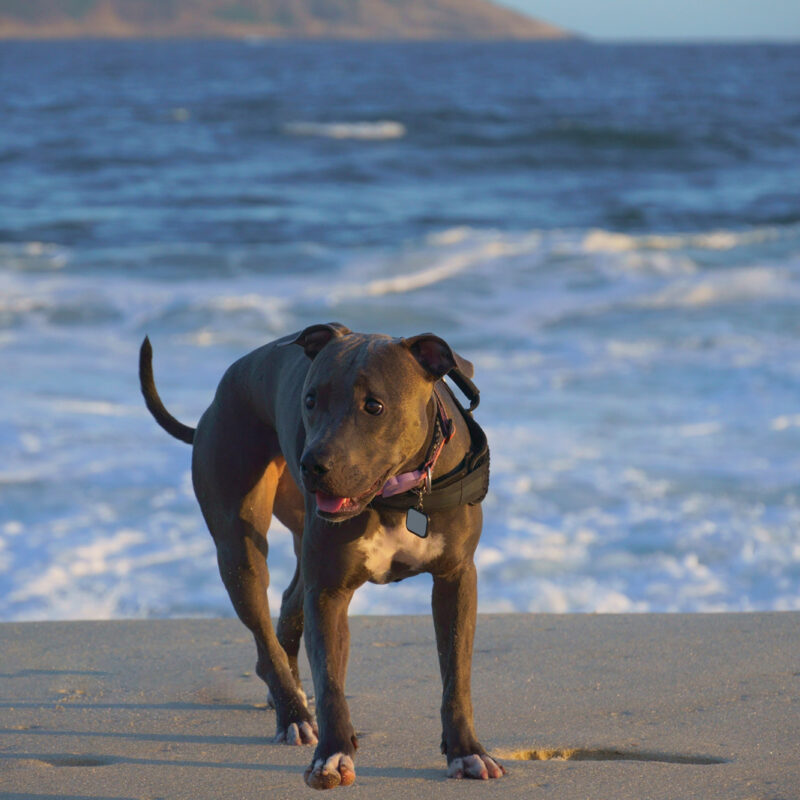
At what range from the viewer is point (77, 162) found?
2450 cm

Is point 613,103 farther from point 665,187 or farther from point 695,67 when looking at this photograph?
point 695,67

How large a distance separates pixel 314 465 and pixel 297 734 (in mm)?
1110

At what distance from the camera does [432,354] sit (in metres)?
2.84

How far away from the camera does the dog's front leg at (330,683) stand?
9.23 ft

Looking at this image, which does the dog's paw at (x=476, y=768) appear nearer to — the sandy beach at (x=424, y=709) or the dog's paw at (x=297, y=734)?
the sandy beach at (x=424, y=709)

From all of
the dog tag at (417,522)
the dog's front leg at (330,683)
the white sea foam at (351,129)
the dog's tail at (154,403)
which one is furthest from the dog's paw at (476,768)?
the white sea foam at (351,129)

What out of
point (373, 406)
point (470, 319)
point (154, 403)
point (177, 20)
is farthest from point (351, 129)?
point (177, 20)

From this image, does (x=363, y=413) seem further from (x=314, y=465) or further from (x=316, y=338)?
(x=316, y=338)

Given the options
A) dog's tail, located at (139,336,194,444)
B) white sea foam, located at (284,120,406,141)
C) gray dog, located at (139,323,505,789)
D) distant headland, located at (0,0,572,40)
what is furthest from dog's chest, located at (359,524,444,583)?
distant headland, located at (0,0,572,40)

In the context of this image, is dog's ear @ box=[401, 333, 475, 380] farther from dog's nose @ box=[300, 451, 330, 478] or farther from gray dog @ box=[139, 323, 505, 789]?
dog's nose @ box=[300, 451, 330, 478]

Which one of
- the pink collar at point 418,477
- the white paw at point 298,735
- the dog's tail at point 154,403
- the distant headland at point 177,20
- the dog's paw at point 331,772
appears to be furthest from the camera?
the distant headland at point 177,20

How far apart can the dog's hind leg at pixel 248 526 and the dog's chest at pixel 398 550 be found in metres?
0.64

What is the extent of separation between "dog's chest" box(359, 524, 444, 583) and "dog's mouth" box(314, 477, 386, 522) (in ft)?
0.73

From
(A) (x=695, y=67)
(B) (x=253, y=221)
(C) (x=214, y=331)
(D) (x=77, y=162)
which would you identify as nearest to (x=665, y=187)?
(B) (x=253, y=221)
